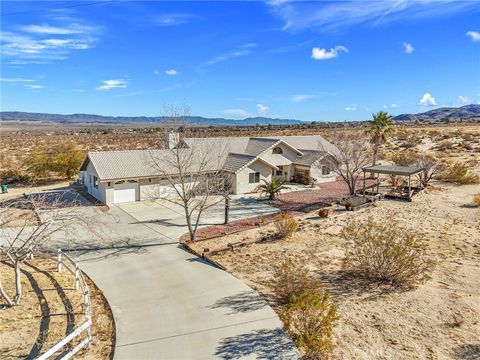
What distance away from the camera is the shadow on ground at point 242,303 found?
42.0ft

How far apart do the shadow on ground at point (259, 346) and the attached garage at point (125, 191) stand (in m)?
20.9

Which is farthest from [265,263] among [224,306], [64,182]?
[64,182]

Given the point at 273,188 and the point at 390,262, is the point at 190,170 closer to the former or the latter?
the point at 273,188

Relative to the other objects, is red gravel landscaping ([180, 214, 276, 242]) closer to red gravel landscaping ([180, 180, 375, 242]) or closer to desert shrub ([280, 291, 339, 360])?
red gravel landscaping ([180, 180, 375, 242])

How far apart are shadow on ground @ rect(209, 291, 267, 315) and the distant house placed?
1225 centimetres

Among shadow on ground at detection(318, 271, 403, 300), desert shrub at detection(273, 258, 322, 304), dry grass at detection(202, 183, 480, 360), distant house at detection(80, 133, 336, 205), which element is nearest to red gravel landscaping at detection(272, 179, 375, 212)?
distant house at detection(80, 133, 336, 205)

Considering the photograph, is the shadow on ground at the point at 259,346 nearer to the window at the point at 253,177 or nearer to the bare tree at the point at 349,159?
the bare tree at the point at 349,159

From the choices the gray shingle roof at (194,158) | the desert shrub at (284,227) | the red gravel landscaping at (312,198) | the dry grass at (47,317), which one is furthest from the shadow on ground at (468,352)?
the red gravel landscaping at (312,198)

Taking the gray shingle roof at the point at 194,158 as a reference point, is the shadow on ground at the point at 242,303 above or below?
below

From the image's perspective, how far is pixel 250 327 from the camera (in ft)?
38.1

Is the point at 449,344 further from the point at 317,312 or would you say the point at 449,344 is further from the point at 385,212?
the point at 385,212

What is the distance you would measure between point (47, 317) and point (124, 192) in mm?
18095

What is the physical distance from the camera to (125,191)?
29719mm

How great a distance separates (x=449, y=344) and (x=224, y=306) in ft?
23.0
